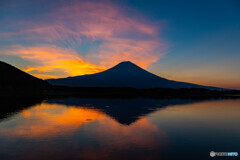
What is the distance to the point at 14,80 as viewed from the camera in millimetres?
105938

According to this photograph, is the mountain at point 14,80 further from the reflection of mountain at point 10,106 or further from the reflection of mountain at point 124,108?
the reflection of mountain at point 124,108

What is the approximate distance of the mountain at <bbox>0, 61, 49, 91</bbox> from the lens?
96.3 meters

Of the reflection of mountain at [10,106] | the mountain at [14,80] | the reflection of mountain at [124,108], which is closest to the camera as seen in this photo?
the reflection of mountain at [124,108]

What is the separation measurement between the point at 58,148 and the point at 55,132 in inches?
187

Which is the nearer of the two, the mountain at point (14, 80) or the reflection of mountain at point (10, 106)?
the reflection of mountain at point (10, 106)

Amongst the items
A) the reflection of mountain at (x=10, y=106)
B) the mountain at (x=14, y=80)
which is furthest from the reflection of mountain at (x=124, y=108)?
the mountain at (x=14, y=80)

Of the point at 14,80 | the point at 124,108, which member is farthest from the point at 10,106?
the point at 14,80

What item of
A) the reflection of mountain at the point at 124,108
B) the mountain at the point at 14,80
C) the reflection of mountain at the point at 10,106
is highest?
the mountain at the point at 14,80

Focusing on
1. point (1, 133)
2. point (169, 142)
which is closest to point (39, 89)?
point (1, 133)

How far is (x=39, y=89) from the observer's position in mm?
112625

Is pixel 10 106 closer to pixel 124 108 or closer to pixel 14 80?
pixel 124 108

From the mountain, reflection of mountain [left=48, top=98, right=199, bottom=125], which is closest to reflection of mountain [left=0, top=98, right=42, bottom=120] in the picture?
reflection of mountain [left=48, top=98, right=199, bottom=125]

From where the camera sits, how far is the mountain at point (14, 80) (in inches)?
3792

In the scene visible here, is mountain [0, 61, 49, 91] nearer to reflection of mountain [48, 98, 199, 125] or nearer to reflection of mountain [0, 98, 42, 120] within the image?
reflection of mountain [0, 98, 42, 120]
